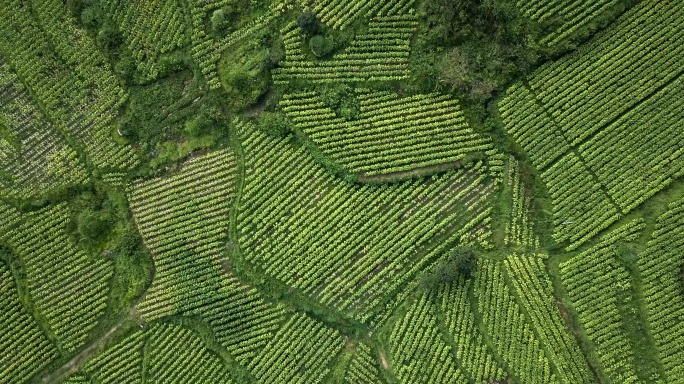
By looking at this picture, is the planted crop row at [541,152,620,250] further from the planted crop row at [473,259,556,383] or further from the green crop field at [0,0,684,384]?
the planted crop row at [473,259,556,383]

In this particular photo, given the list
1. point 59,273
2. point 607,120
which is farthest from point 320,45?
point 59,273

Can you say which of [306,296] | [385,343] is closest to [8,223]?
[306,296]

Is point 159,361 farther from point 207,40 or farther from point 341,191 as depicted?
point 207,40

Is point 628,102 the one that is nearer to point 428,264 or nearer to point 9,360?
point 428,264

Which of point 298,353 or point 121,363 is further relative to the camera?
point 121,363

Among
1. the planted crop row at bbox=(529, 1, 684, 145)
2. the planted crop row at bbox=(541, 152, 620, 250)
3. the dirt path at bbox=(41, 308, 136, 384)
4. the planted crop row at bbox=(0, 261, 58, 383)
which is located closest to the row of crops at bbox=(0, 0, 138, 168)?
the dirt path at bbox=(41, 308, 136, 384)
